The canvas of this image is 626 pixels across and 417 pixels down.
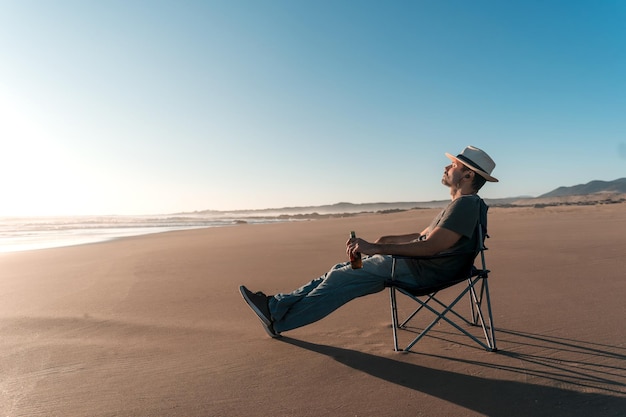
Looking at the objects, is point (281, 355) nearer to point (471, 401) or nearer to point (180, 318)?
point (471, 401)

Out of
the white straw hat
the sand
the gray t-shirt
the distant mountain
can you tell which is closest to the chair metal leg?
the sand

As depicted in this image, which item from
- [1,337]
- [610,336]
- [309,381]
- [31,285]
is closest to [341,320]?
[309,381]

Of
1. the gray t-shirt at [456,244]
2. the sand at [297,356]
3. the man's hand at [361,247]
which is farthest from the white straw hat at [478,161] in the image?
the sand at [297,356]

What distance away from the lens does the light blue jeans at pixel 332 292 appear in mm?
3158

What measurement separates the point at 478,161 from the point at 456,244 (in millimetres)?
644

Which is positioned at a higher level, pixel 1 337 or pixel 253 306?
pixel 253 306

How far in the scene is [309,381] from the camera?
A: 2693 mm

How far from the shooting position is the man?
9.93ft

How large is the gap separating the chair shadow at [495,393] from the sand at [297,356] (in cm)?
1

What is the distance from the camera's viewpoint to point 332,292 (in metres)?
3.18

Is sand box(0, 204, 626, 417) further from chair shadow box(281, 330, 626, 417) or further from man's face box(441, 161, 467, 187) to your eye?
man's face box(441, 161, 467, 187)

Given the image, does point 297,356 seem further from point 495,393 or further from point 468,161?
point 468,161

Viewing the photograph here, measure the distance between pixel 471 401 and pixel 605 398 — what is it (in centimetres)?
70

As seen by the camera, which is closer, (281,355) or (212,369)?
(212,369)
